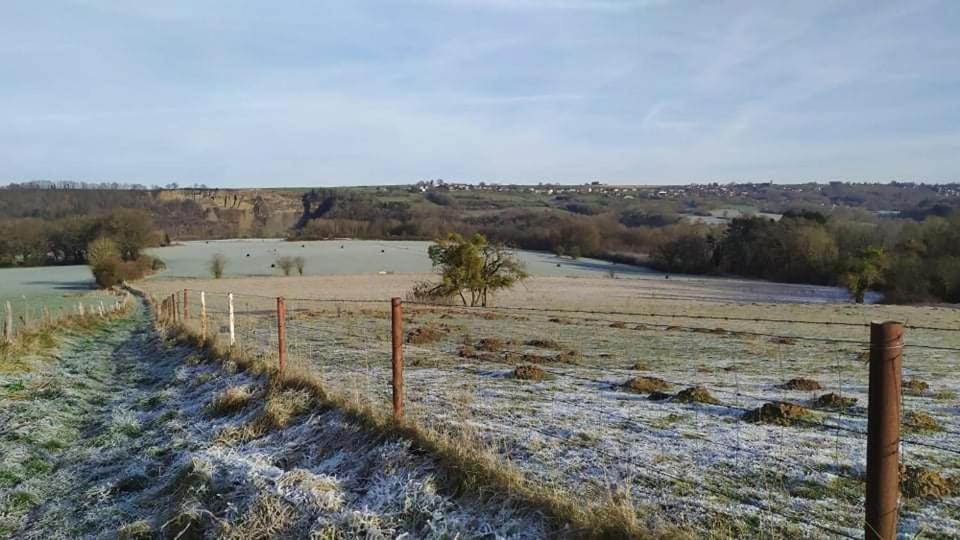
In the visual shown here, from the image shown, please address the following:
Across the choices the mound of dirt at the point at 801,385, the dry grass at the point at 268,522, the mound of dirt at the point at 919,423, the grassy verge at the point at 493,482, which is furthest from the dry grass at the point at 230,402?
the mound of dirt at the point at 801,385

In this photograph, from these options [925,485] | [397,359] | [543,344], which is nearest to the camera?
[925,485]

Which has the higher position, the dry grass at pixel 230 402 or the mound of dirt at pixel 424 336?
the dry grass at pixel 230 402

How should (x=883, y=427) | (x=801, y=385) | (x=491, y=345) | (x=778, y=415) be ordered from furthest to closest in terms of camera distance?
(x=491, y=345), (x=801, y=385), (x=778, y=415), (x=883, y=427)

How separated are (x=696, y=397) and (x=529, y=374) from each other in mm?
3657

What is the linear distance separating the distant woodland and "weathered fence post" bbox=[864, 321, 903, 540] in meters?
69.3

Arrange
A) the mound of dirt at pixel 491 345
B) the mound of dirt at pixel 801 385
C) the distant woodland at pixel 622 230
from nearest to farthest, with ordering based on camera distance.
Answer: the mound of dirt at pixel 801 385, the mound of dirt at pixel 491 345, the distant woodland at pixel 622 230

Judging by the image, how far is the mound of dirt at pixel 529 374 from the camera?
13.7m

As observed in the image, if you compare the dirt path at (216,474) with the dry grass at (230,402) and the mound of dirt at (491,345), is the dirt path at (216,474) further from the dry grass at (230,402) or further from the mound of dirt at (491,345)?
the mound of dirt at (491,345)

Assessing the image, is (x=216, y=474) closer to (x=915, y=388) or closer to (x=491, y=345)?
(x=915, y=388)

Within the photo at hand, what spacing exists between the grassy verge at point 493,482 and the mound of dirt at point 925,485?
3206mm

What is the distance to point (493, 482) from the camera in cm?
567

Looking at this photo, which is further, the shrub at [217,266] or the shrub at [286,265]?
the shrub at [286,265]

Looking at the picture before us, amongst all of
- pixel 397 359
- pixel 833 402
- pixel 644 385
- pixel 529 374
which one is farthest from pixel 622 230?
pixel 397 359

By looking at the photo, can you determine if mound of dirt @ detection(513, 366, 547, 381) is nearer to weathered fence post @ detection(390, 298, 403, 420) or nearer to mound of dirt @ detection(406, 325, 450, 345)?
weathered fence post @ detection(390, 298, 403, 420)
